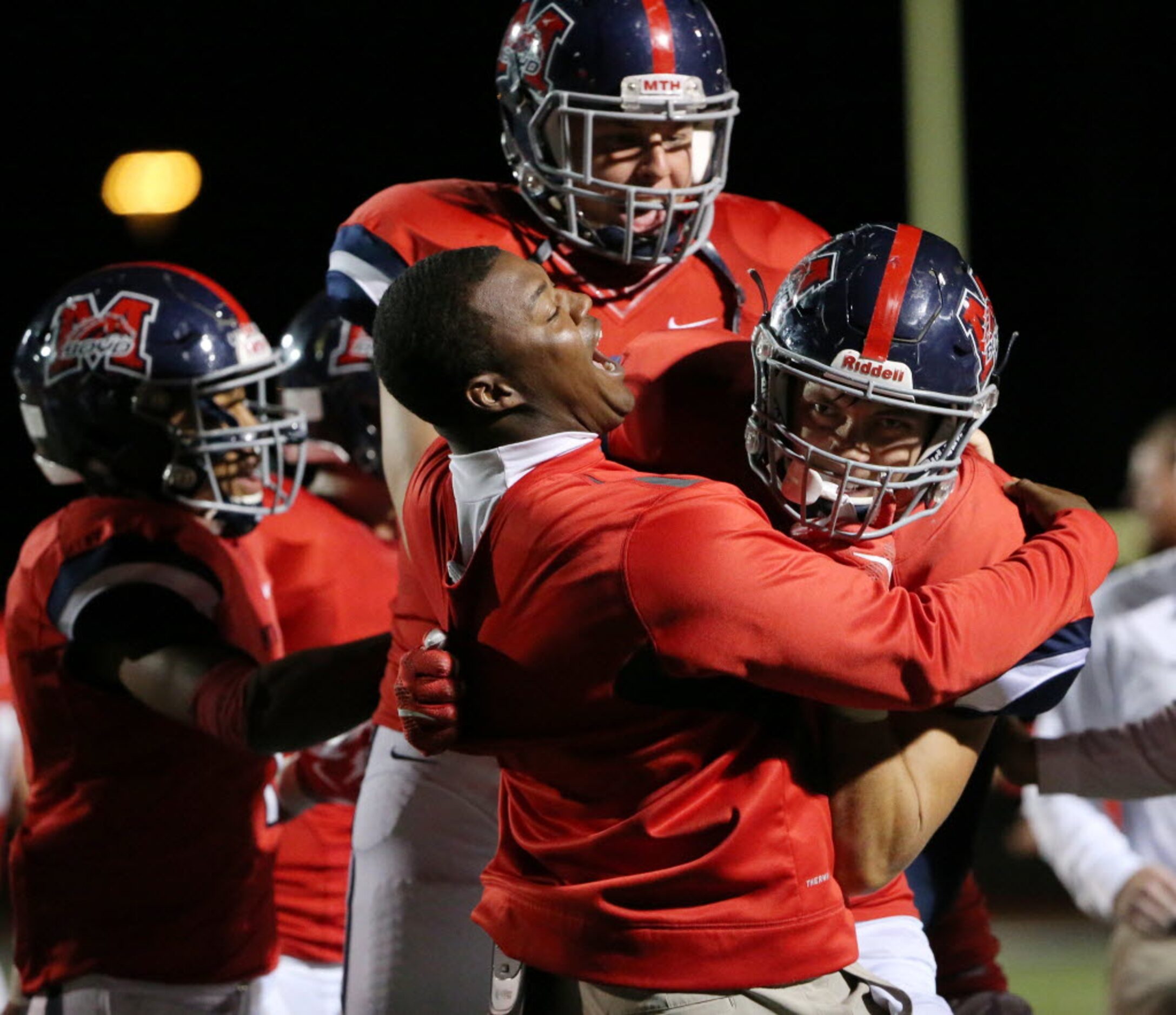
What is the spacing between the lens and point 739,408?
6.79ft

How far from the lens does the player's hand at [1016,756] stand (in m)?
2.83

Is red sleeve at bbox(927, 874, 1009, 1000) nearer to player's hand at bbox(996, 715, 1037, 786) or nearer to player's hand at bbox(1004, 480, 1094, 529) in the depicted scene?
player's hand at bbox(996, 715, 1037, 786)

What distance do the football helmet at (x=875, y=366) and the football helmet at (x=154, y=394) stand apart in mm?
1282

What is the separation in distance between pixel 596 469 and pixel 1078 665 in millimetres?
571

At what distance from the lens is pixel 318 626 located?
11.7 ft

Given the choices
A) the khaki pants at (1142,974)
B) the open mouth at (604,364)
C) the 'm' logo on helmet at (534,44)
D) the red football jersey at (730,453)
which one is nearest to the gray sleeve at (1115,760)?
the khaki pants at (1142,974)

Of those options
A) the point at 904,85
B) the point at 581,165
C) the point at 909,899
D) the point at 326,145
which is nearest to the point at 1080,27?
→ the point at 904,85

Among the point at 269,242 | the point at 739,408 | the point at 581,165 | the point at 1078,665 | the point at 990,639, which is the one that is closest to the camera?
the point at 990,639

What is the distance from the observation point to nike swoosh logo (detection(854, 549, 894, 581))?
6.25ft

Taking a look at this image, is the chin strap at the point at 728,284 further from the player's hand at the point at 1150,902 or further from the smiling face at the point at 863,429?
the player's hand at the point at 1150,902

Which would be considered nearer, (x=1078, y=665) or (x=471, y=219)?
(x=1078, y=665)

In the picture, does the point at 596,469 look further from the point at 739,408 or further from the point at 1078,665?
the point at 1078,665

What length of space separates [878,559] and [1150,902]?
1701 mm

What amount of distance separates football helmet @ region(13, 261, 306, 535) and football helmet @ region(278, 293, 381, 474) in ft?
2.44
